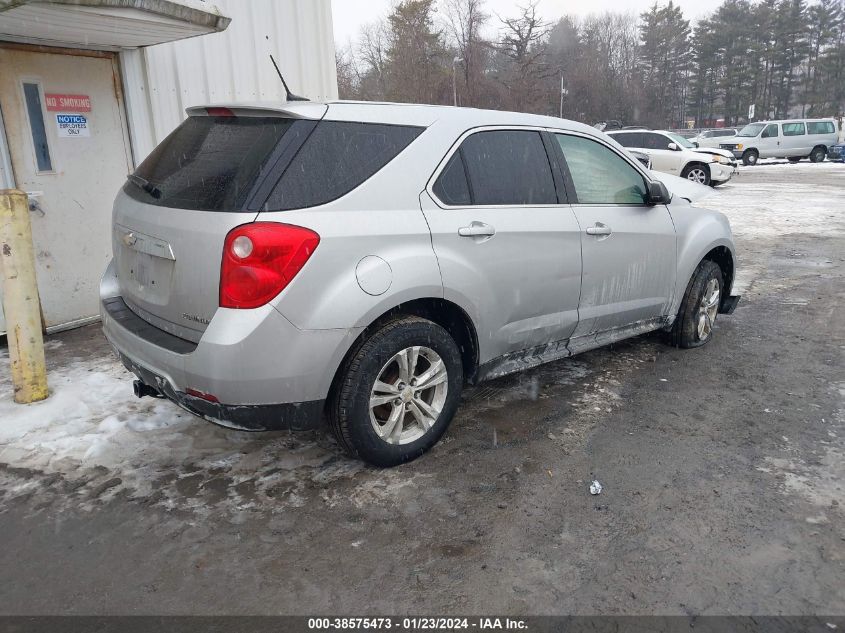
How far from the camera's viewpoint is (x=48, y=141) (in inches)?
218

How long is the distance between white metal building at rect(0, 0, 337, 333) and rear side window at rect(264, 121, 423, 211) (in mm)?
2492

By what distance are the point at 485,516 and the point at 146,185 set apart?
2.35 m

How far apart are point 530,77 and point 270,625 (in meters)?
49.2

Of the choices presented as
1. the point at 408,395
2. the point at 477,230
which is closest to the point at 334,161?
the point at 477,230

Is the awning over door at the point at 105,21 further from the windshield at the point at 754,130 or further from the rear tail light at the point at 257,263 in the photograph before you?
the windshield at the point at 754,130

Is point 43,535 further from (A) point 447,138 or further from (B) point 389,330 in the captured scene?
(A) point 447,138

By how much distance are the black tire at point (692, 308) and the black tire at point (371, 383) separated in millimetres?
2500

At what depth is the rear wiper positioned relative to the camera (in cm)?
316

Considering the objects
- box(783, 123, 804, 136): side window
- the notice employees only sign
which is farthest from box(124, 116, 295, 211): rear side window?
box(783, 123, 804, 136): side window

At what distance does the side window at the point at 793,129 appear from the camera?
27.8 metres

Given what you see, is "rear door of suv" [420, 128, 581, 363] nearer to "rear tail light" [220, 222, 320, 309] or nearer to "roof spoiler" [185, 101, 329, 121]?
"roof spoiler" [185, 101, 329, 121]

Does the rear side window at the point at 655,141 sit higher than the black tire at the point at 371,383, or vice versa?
the rear side window at the point at 655,141

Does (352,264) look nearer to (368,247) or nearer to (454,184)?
(368,247)

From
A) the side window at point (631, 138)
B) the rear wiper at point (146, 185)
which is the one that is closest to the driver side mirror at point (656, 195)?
the rear wiper at point (146, 185)
